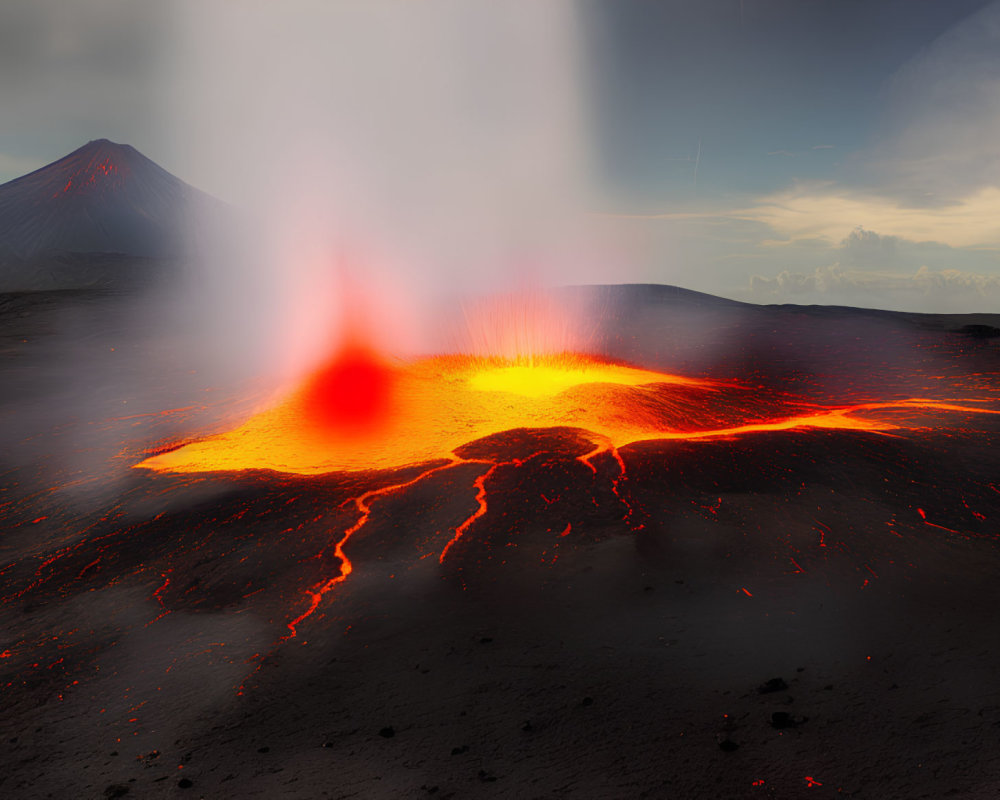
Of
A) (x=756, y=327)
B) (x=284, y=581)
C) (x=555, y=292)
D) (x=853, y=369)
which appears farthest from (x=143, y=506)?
(x=555, y=292)

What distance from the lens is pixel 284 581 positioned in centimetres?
668

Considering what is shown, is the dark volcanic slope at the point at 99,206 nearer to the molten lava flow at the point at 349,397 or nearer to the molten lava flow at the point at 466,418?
the molten lava flow at the point at 349,397

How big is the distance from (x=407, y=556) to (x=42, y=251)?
6912 cm

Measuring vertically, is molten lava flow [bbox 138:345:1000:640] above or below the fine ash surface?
above

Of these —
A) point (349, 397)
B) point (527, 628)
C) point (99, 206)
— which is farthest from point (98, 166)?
point (527, 628)

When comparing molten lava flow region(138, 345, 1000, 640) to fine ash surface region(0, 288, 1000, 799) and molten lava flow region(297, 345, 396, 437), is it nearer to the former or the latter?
molten lava flow region(297, 345, 396, 437)

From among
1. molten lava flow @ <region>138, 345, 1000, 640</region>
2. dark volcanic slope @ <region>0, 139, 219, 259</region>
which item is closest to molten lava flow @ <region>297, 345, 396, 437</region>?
molten lava flow @ <region>138, 345, 1000, 640</region>

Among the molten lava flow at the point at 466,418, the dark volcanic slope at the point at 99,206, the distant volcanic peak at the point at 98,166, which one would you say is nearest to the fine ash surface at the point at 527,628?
the molten lava flow at the point at 466,418

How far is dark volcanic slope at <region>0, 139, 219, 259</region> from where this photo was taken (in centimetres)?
6322

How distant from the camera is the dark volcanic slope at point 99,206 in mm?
63219

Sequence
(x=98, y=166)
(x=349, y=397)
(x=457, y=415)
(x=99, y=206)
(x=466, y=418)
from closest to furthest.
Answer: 1. (x=466, y=418)
2. (x=457, y=415)
3. (x=349, y=397)
4. (x=99, y=206)
5. (x=98, y=166)

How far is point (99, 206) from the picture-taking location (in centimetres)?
7069

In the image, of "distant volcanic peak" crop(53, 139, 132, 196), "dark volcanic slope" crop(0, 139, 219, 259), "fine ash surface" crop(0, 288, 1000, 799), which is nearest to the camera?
"fine ash surface" crop(0, 288, 1000, 799)

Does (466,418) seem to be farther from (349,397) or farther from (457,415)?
(349,397)
